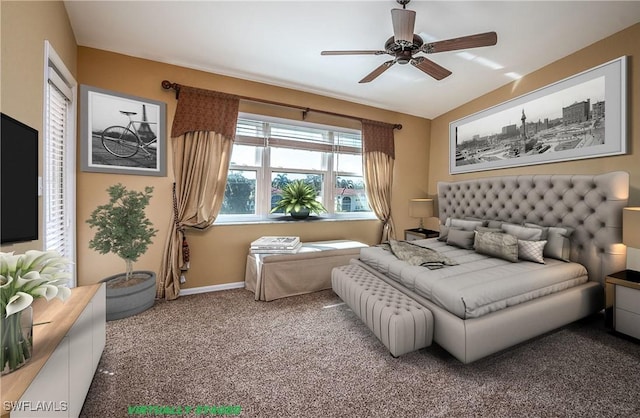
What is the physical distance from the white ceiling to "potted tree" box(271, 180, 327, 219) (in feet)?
4.77

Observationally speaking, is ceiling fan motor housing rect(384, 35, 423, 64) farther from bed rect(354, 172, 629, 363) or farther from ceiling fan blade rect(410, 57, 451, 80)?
bed rect(354, 172, 629, 363)

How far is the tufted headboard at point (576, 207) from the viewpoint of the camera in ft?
6.64

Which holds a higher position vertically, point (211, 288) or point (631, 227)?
point (631, 227)

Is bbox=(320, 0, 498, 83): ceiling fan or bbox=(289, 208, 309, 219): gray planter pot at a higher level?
bbox=(320, 0, 498, 83): ceiling fan

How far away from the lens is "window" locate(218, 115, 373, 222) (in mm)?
3113

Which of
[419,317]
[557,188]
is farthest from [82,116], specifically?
[557,188]

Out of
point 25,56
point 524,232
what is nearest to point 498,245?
point 524,232

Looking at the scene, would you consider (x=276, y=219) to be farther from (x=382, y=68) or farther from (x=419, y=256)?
(x=382, y=68)

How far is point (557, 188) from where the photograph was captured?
94.7 inches

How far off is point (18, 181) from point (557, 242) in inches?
160

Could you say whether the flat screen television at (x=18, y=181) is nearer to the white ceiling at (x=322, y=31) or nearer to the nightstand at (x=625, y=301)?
the white ceiling at (x=322, y=31)

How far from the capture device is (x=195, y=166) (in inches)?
106

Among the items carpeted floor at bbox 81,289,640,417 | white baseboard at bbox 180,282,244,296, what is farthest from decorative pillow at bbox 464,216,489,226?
white baseboard at bbox 180,282,244,296

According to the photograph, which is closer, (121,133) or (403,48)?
(403,48)
